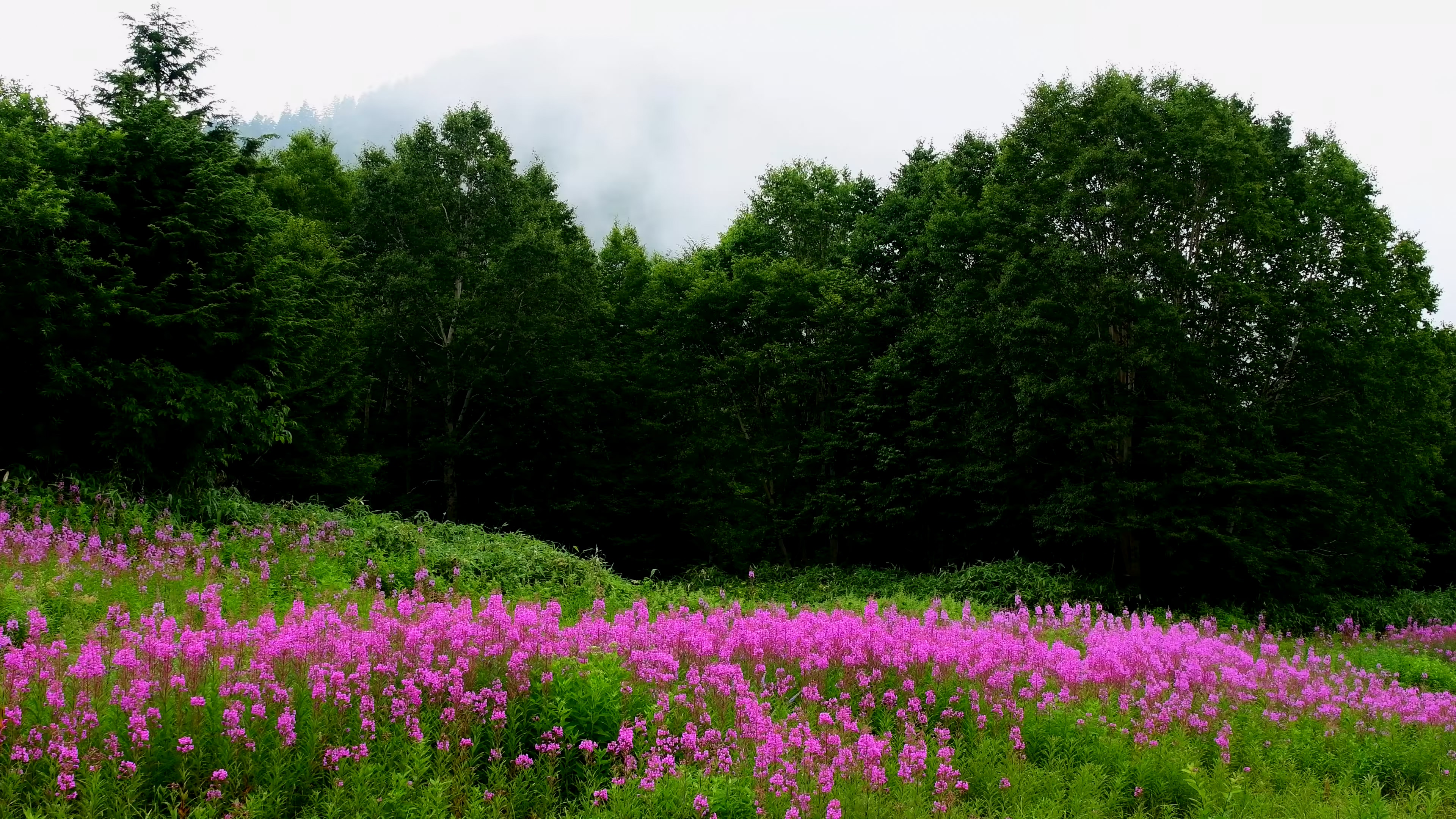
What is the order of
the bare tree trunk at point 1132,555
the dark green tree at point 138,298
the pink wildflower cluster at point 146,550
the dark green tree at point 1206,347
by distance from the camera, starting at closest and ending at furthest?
1. the pink wildflower cluster at point 146,550
2. the dark green tree at point 138,298
3. the dark green tree at point 1206,347
4. the bare tree trunk at point 1132,555

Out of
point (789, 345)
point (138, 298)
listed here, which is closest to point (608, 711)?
point (138, 298)

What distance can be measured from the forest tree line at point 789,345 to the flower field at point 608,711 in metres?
4.05

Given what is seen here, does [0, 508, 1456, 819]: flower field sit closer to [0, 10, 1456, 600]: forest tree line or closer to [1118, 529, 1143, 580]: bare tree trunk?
[0, 10, 1456, 600]: forest tree line

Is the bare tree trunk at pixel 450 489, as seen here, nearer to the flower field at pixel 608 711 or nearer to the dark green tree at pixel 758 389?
the dark green tree at pixel 758 389

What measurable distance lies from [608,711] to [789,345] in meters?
22.8

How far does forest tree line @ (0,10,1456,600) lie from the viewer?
38.0 feet

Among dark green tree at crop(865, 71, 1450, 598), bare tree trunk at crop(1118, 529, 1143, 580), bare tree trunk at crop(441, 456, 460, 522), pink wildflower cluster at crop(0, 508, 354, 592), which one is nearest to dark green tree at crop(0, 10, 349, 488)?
pink wildflower cluster at crop(0, 508, 354, 592)

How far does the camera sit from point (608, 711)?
4766 millimetres

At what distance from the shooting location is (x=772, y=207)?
30.0m

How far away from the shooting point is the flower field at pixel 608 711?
389 cm

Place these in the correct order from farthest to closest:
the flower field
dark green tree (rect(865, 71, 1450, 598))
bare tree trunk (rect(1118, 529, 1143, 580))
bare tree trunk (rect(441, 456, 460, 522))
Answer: bare tree trunk (rect(441, 456, 460, 522)) < bare tree trunk (rect(1118, 529, 1143, 580)) < dark green tree (rect(865, 71, 1450, 598)) < the flower field

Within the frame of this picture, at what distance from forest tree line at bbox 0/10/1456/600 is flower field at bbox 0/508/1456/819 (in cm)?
405

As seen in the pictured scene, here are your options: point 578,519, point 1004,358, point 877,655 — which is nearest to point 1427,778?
point 877,655

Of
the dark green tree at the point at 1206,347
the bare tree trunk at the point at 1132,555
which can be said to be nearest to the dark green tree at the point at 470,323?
the dark green tree at the point at 1206,347
